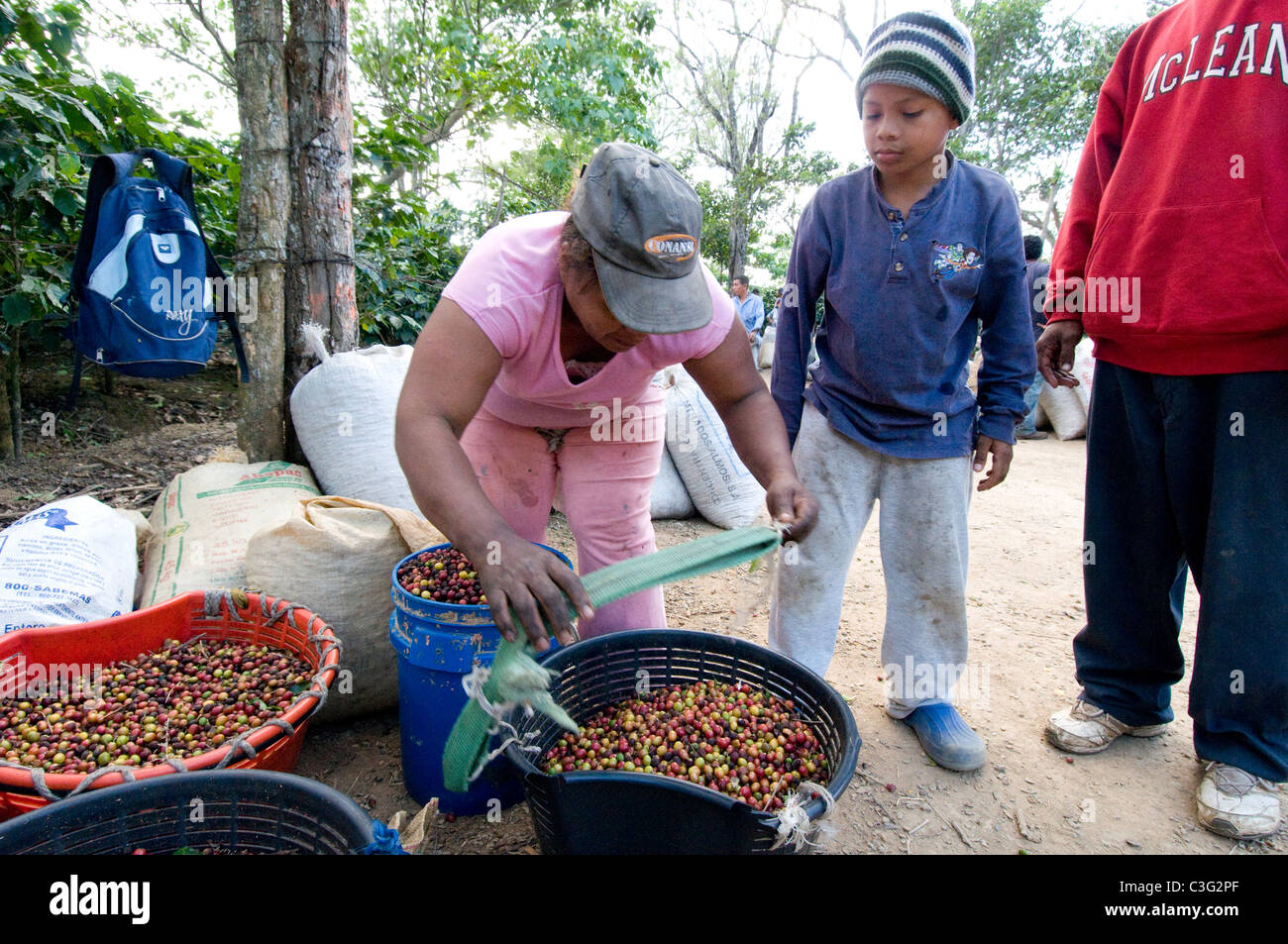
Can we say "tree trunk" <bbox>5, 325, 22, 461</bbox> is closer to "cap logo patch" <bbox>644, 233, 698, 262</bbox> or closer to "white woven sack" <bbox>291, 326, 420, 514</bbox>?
"white woven sack" <bbox>291, 326, 420, 514</bbox>

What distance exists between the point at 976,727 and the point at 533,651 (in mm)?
1706

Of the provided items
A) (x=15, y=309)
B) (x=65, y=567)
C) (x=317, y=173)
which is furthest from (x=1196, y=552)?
(x=15, y=309)

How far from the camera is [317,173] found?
2.90 m

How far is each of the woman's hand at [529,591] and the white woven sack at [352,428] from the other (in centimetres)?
150

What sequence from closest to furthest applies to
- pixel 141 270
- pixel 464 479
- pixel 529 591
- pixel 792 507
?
pixel 529 591, pixel 464 479, pixel 792 507, pixel 141 270

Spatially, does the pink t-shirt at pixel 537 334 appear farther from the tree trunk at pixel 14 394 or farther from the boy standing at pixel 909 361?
the tree trunk at pixel 14 394

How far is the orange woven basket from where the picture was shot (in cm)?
136

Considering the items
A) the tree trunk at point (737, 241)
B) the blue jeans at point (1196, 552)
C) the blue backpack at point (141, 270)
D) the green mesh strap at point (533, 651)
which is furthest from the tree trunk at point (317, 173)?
the tree trunk at point (737, 241)

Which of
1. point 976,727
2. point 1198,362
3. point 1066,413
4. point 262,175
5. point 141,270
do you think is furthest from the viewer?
point 1066,413

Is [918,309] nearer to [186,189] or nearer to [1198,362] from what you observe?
[1198,362]

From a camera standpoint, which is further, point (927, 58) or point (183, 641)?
point (183, 641)

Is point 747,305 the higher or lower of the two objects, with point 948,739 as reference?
higher

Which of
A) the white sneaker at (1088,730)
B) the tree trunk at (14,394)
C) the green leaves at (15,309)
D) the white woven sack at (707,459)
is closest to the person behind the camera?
the white sneaker at (1088,730)

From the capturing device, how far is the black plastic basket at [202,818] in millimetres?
1165
